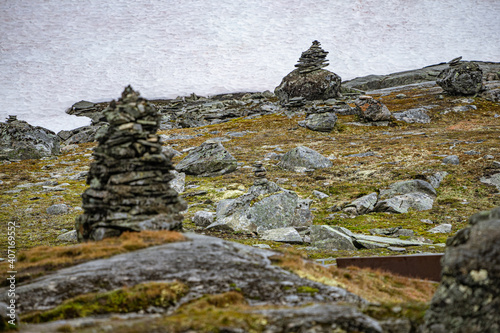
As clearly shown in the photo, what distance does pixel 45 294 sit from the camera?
10523 millimetres

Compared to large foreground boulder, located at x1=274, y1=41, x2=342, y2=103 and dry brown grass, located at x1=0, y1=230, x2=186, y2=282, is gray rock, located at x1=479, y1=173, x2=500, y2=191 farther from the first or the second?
large foreground boulder, located at x1=274, y1=41, x2=342, y2=103

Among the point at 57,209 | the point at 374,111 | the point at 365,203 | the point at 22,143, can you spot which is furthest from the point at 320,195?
the point at 22,143

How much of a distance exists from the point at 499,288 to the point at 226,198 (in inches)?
1057

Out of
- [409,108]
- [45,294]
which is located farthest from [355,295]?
[409,108]

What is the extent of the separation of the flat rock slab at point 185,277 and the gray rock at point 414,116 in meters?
62.2

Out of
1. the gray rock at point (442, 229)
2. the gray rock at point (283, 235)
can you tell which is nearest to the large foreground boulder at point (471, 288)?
the gray rock at point (283, 235)

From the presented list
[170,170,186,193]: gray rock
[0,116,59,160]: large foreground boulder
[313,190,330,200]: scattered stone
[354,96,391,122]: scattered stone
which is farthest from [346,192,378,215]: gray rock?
[0,116,59,160]: large foreground boulder

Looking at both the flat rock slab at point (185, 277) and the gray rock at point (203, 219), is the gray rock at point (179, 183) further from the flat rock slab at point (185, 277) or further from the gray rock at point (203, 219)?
the flat rock slab at point (185, 277)

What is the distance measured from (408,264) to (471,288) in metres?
9.40

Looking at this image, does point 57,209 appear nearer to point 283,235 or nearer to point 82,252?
point 283,235

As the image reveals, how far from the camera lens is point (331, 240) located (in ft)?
77.3

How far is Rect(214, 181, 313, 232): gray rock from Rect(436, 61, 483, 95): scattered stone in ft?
209

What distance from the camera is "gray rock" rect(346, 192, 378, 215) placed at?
3030 cm

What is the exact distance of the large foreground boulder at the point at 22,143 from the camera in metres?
59.3
